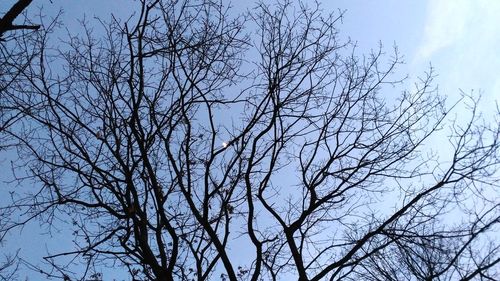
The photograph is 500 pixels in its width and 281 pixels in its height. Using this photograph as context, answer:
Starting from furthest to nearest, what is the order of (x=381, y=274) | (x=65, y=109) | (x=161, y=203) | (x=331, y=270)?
(x=381, y=274) → (x=65, y=109) → (x=161, y=203) → (x=331, y=270)

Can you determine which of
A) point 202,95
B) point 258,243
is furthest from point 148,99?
point 258,243

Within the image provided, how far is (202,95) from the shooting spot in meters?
7.77

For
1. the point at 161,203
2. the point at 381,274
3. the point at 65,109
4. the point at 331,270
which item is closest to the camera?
the point at 331,270

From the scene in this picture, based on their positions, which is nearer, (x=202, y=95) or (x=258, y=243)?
(x=258, y=243)

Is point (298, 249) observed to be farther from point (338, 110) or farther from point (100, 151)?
point (100, 151)

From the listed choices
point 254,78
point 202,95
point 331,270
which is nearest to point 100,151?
point 202,95

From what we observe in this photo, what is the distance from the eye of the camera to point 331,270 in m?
7.01

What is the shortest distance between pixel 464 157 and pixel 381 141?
139cm

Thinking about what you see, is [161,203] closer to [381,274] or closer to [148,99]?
[148,99]

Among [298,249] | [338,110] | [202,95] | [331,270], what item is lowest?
[331,270]

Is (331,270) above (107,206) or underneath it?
underneath

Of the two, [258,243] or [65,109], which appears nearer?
[258,243]

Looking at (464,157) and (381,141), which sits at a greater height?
(381,141)

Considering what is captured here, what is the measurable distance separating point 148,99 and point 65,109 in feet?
5.33
